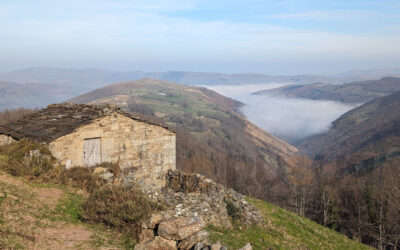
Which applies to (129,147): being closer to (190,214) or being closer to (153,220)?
(190,214)

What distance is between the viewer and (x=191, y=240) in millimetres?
8898

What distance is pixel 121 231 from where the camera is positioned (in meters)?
9.59

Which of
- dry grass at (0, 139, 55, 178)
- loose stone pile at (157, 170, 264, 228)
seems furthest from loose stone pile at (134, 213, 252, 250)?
dry grass at (0, 139, 55, 178)

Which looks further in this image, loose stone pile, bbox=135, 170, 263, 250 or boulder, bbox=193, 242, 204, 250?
loose stone pile, bbox=135, 170, 263, 250

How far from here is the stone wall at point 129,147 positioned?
48.3 feet

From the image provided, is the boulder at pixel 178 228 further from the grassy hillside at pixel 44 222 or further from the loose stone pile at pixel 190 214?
the grassy hillside at pixel 44 222

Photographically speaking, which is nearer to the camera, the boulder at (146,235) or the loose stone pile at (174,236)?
the loose stone pile at (174,236)

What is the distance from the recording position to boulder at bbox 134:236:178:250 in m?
8.38

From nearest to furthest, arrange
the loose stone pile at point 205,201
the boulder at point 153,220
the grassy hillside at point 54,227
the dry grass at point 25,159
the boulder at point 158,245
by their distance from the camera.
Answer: the grassy hillside at point 54,227 < the boulder at point 158,245 < the boulder at point 153,220 < the dry grass at point 25,159 < the loose stone pile at point 205,201

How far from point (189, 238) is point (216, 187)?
8.96 m

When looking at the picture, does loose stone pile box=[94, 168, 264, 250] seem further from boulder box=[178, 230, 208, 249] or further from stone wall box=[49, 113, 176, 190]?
stone wall box=[49, 113, 176, 190]

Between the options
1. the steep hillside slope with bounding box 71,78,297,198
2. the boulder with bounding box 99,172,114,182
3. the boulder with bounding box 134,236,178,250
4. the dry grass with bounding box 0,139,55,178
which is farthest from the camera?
the steep hillside slope with bounding box 71,78,297,198

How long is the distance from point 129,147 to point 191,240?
9.12 meters

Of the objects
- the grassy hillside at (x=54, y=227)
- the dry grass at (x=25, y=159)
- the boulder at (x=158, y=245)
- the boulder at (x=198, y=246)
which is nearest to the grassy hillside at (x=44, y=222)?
the grassy hillside at (x=54, y=227)
